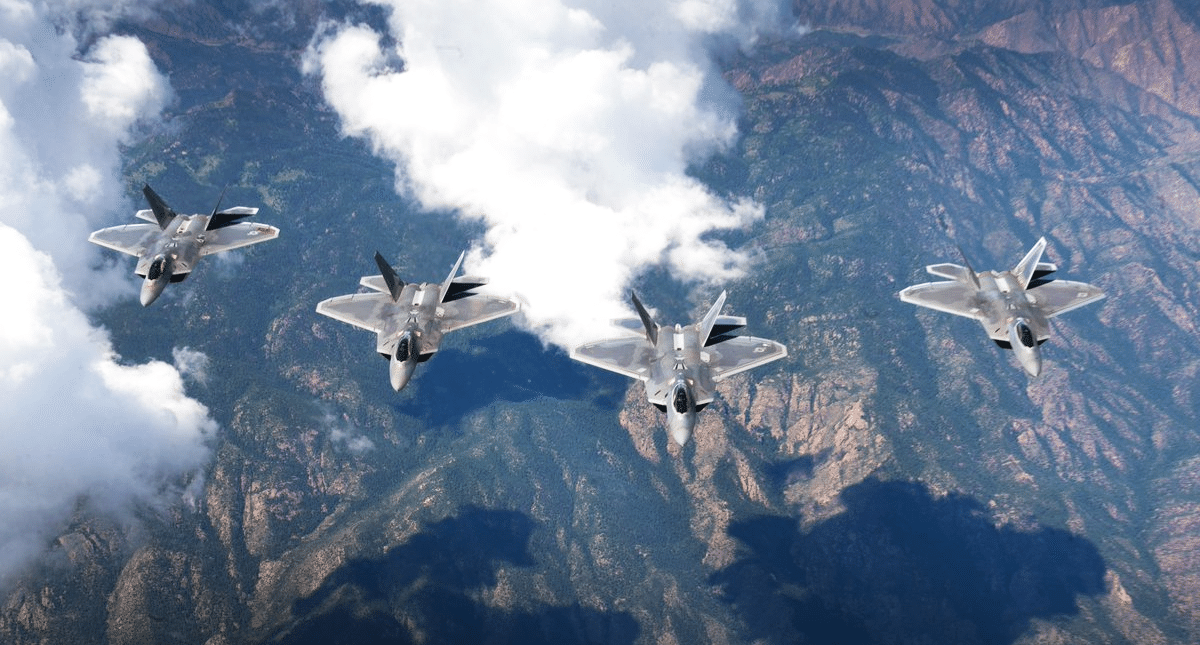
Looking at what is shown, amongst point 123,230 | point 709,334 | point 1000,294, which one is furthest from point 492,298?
point 1000,294

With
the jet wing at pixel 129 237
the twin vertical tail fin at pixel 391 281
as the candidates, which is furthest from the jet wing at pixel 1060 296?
the jet wing at pixel 129 237

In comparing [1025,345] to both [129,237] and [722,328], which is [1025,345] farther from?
[129,237]

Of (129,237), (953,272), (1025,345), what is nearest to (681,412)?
(1025,345)

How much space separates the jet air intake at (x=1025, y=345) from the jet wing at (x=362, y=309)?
77.9 meters

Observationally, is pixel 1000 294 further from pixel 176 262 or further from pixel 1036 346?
pixel 176 262

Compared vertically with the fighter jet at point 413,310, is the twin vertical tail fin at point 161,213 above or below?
above

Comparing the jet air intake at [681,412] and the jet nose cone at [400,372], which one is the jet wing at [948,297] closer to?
the jet air intake at [681,412]

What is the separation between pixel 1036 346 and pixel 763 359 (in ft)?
105

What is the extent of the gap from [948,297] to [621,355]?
4494 centimetres

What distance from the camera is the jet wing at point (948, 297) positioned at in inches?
3848

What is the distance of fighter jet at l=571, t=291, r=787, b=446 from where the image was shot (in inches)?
3401

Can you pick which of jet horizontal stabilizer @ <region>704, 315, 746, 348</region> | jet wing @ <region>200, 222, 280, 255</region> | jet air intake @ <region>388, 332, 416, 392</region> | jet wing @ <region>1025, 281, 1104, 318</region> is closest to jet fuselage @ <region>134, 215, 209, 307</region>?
jet wing @ <region>200, 222, 280, 255</region>

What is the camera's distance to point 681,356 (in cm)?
9188

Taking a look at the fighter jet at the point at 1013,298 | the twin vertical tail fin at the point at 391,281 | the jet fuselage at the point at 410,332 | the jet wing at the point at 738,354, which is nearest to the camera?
the jet fuselage at the point at 410,332
